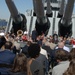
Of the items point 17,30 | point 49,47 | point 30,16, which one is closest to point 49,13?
point 30,16

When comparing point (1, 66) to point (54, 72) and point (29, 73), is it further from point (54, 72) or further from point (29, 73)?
point (54, 72)

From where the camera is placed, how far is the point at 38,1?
12.5 metres

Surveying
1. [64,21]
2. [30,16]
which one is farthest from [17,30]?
[30,16]

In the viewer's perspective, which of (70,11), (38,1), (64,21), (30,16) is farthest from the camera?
(30,16)

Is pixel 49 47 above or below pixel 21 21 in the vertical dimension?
above

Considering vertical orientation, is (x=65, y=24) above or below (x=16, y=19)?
below

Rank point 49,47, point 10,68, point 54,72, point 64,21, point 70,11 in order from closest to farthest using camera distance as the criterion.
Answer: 1. point 54,72
2. point 10,68
3. point 49,47
4. point 70,11
5. point 64,21

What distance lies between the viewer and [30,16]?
1018 inches

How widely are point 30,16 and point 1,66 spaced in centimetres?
2043

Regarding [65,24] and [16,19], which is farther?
[16,19]

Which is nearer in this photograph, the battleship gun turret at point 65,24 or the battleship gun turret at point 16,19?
the battleship gun turret at point 65,24

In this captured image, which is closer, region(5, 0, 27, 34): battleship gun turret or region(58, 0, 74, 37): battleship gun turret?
region(58, 0, 74, 37): battleship gun turret

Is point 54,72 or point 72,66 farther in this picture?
point 54,72

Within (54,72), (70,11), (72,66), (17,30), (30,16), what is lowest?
(30,16)
